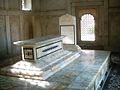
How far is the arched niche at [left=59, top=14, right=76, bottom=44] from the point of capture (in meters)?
8.41

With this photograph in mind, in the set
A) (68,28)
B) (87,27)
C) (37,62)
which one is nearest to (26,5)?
(87,27)

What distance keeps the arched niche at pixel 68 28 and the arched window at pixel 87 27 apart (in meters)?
2.82

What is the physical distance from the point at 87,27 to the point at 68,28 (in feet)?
9.55

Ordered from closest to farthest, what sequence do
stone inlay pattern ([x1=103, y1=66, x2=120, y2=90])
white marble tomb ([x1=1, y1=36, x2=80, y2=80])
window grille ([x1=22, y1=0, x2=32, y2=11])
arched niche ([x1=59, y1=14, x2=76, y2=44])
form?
white marble tomb ([x1=1, y1=36, x2=80, y2=80]), stone inlay pattern ([x1=103, y1=66, x2=120, y2=90]), arched niche ([x1=59, y1=14, x2=76, y2=44]), window grille ([x1=22, y1=0, x2=32, y2=11])

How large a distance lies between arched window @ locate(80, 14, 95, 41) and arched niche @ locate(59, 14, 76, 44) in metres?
2.82

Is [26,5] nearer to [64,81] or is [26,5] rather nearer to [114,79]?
[114,79]

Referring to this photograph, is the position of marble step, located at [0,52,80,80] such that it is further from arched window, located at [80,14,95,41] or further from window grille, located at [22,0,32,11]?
window grille, located at [22,0,32,11]

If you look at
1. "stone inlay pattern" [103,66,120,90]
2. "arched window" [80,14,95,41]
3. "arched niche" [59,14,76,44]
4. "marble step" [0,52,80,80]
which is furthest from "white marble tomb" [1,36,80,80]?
"arched window" [80,14,95,41]

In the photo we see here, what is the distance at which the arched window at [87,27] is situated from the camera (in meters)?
11.1

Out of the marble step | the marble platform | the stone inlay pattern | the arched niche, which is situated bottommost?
the stone inlay pattern

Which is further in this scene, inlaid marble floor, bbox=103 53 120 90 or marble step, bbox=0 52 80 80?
inlaid marble floor, bbox=103 53 120 90

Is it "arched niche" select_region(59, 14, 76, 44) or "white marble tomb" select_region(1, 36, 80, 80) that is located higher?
"arched niche" select_region(59, 14, 76, 44)

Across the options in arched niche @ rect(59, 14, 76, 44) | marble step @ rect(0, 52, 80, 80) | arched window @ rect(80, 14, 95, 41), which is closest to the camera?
marble step @ rect(0, 52, 80, 80)

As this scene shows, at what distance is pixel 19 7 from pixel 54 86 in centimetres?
621
